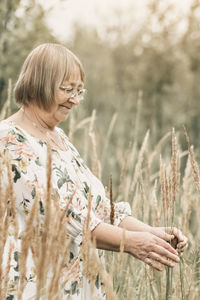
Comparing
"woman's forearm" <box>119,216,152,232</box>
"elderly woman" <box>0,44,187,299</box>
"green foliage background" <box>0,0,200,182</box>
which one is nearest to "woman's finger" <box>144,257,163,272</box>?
"elderly woman" <box>0,44,187,299</box>

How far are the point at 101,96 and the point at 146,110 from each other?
996 millimetres

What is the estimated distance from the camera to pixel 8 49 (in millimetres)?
3678

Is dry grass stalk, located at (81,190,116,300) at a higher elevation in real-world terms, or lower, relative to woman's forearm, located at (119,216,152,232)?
lower

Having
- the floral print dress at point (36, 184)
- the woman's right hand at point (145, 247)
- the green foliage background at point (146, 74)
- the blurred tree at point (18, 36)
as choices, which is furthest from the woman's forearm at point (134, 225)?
the green foliage background at point (146, 74)

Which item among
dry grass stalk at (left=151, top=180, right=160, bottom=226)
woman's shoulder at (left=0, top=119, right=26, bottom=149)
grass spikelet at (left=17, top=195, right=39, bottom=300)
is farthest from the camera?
dry grass stalk at (left=151, top=180, right=160, bottom=226)

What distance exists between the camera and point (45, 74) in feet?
6.05

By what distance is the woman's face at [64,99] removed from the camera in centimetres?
184

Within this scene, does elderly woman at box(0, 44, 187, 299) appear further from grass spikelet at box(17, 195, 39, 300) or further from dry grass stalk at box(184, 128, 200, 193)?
grass spikelet at box(17, 195, 39, 300)

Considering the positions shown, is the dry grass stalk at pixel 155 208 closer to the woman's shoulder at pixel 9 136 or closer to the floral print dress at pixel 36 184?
the floral print dress at pixel 36 184

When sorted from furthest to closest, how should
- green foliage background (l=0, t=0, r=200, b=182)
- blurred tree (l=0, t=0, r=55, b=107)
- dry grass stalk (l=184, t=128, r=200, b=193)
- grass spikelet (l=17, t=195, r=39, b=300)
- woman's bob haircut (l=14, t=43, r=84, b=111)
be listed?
green foliage background (l=0, t=0, r=200, b=182), blurred tree (l=0, t=0, r=55, b=107), woman's bob haircut (l=14, t=43, r=84, b=111), dry grass stalk (l=184, t=128, r=200, b=193), grass spikelet (l=17, t=195, r=39, b=300)

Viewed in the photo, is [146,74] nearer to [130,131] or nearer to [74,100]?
[130,131]

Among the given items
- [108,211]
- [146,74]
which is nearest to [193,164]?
[108,211]

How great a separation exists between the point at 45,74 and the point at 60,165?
13.4 inches

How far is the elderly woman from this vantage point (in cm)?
157
